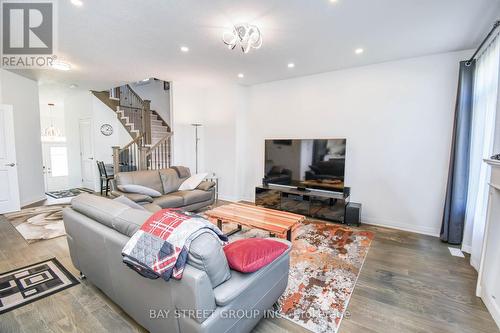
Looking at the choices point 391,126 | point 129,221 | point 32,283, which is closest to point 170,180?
point 32,283

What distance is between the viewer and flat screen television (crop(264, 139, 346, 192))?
4.18 meters

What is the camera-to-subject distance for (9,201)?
4.54m

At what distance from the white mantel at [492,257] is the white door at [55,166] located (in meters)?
9.53

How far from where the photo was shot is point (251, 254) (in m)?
1.52

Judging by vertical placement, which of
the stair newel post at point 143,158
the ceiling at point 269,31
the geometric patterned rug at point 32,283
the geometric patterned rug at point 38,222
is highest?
the ceiling at point 269,31

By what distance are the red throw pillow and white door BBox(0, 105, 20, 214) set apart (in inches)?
211

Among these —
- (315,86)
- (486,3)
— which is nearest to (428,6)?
(486,3)

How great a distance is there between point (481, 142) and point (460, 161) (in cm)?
33

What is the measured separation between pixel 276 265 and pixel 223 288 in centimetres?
53

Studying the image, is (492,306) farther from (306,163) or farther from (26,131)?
(26,131)

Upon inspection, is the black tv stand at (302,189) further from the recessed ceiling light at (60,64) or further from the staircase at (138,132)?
the recessed ceiling light at (60,64)

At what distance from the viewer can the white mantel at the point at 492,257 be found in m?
1.88

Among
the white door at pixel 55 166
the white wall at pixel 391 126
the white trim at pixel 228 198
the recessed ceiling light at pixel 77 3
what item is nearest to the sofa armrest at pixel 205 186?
the white trim at pixel 228 198

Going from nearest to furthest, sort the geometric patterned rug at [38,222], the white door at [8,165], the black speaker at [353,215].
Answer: the geometric patterned rug at [38,222] < the black speaker at [353,215] < the white door at [8,165]
